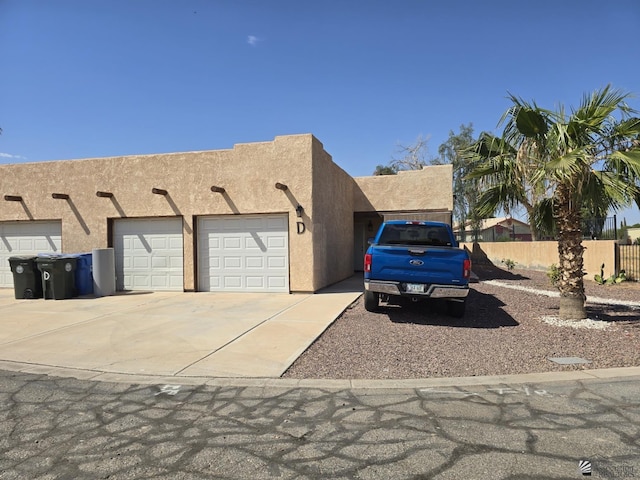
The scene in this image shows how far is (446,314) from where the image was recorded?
9.32 m

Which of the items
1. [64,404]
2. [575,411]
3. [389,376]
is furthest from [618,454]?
[64,404]

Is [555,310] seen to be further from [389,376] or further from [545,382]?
[389,376]

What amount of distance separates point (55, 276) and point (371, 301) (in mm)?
8836

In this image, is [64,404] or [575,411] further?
[64,404]

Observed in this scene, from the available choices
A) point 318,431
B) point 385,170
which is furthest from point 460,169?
point 318,431

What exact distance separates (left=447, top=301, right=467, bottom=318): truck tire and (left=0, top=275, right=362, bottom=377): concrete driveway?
2.39m

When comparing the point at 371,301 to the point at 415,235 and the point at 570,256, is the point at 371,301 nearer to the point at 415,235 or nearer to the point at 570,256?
the point at 415,235

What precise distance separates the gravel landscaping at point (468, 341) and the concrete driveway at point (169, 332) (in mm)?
629

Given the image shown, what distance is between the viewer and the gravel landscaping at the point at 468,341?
5633mm

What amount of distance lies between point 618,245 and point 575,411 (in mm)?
15266

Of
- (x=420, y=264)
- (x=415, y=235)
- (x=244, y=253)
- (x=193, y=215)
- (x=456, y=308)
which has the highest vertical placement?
(x=193, y=215)

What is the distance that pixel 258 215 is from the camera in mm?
12930

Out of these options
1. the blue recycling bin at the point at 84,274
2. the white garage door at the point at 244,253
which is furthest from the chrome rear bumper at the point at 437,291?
the blue recycling bin at the point at 84,274

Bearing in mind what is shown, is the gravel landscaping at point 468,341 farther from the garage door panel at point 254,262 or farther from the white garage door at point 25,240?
the white garage door at point 25,240
